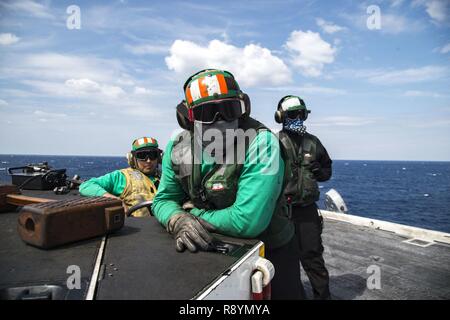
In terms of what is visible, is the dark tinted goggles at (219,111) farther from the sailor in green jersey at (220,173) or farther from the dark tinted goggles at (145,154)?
the dark tinted goggles at (145,154)

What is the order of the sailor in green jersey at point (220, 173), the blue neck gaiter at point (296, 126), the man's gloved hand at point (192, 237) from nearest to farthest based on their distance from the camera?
the man's gloved hand at point (192, 237) → the sailor in green jersey at point (220, 173) → the blue neck gaiter at point (296, 126)

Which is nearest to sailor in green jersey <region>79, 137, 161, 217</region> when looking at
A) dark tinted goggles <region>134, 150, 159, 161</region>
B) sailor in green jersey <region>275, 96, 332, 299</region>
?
dark tinted goggles <region>134, 150, 159, 161</region>

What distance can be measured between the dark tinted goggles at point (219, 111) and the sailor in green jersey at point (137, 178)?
2.88 m

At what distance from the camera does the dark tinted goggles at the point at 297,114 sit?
14.1 feet

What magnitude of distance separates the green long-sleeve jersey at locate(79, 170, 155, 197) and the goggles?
9.05ft

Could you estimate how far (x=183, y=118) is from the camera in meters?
2.54

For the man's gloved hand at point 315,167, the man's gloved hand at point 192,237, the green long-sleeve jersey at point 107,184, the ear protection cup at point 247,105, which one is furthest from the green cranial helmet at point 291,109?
the man's gloved hand at point 192,237

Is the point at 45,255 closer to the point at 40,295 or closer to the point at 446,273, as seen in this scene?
the point at 40,295

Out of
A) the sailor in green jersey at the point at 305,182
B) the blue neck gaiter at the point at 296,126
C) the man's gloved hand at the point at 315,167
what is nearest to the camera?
the sailor in green jersey at the point at 305,182

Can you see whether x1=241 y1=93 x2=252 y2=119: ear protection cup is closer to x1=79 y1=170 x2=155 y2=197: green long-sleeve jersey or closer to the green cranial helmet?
→ the green cranial helmet

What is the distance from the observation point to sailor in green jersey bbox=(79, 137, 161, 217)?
4.94 m

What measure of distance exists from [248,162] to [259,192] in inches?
9.7

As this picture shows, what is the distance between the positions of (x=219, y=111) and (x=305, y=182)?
7.66ft

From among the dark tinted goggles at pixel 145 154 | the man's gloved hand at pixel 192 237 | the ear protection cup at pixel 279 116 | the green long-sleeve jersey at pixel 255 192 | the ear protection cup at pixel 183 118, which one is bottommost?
the man's gloved hand at pixel 192 237
